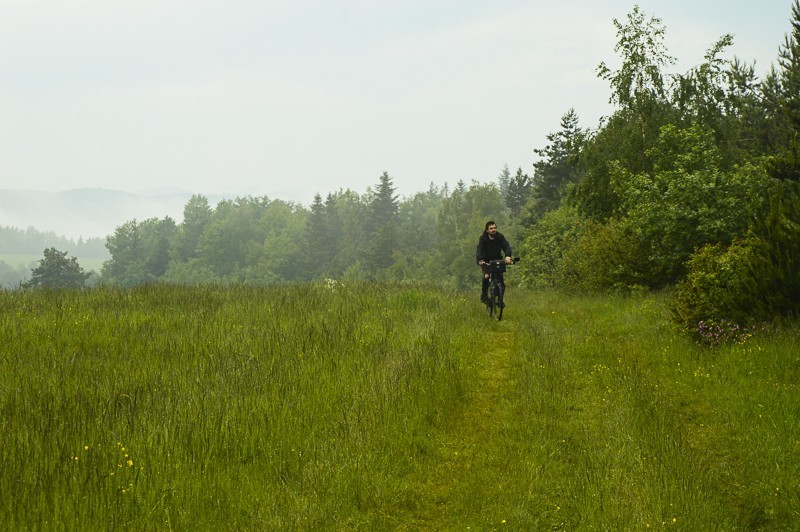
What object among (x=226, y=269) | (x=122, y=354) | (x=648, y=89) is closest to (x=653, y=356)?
(x=122, y=354)

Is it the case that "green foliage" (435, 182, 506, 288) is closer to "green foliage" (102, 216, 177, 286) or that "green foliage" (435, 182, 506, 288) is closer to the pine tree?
the pine tree

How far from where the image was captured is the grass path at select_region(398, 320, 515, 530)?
4262 mm

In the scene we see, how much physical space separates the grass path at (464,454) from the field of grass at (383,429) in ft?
0.08

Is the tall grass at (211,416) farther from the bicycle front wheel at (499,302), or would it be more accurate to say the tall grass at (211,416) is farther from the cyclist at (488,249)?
the cyclist at (488,249)

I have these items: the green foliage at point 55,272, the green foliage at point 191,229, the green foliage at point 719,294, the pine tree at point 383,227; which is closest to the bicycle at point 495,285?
the green foliage at point 719,294

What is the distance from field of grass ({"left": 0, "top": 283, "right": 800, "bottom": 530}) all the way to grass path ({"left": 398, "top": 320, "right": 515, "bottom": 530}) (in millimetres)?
24

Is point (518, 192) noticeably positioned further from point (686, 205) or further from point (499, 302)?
point (499, 302)

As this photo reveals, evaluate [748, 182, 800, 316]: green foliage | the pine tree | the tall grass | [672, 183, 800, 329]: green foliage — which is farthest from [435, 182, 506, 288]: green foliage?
the tall grass

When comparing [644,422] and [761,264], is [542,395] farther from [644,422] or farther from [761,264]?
[761,264]

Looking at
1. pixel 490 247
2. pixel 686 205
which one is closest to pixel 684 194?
pixel 686 205

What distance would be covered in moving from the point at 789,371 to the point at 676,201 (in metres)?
9.57

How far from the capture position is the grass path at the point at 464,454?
14.0 ft

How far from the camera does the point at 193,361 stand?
713 centimetres

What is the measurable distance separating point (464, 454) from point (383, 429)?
0.90 m
